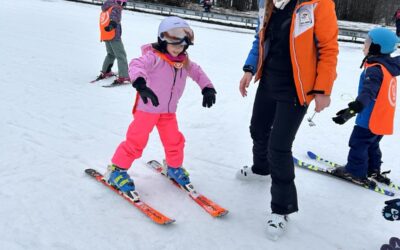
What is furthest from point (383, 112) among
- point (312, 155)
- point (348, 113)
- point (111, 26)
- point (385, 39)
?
point (111, 26)

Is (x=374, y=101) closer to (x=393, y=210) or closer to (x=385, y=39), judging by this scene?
(x=385, y=39)

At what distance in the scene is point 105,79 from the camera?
8148mm

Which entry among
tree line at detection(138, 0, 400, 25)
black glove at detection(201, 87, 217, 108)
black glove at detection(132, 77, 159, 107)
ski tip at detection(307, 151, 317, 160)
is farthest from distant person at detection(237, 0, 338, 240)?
tree line at detection(138, 0, 400, 25)

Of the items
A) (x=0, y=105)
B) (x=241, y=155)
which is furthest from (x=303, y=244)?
(x=0, y=105)

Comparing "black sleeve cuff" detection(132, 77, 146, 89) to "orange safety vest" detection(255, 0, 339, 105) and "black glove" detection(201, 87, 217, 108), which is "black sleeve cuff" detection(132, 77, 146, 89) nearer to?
"black glove" detection(201, 87, 217, 108)

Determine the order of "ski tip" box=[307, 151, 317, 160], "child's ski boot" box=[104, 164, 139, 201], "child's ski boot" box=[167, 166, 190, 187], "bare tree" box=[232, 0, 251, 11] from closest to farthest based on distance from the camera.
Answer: "child's ski boot" box=[104, 164, 139, 201] → "child's ski boot" box=[167, 166, 190, 187] → "ski tip" box=[307, 151, 317, 160] → "bare tree" box=[232, 0, 251, 11]

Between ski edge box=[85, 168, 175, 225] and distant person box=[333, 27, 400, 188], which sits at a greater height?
distant person box=[333, 27, 400, 188]

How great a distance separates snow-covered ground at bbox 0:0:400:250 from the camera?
10.1 ft

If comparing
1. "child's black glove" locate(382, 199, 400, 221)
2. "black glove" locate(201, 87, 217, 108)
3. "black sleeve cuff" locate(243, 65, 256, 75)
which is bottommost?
"child's black glove" locate(382, 199, 400, 221)

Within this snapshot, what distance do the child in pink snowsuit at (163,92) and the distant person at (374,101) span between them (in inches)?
63.3

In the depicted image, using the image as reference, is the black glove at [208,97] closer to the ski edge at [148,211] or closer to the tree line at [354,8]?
the ski edge at [148,211]

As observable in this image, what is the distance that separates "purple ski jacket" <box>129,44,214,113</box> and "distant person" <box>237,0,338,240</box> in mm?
540

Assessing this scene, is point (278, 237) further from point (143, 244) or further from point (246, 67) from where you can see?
point (246, 67)

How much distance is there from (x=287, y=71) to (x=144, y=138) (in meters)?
1.43
